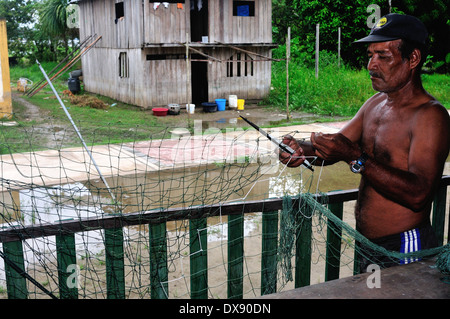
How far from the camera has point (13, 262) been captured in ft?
8.33

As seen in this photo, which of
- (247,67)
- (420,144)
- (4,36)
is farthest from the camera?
(247,67)

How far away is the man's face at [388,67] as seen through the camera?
2.59 m

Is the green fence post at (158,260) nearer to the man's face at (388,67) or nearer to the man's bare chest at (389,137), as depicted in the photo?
the man's bare chest at (389,137)

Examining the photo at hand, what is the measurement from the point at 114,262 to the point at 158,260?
25cm

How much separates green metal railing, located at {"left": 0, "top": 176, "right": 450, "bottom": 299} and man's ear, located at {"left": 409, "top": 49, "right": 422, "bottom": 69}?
94 centimetres

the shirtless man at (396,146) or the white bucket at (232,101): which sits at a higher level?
the shirtless man at (396,146)

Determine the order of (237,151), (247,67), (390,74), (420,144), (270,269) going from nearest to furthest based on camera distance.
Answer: (420,144) < (390,74) < (270,269) < (237,151) < (247,67)

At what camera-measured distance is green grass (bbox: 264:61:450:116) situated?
17.5 meters

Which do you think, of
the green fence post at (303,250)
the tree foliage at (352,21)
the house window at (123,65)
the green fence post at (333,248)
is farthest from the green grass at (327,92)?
the green fence post at (303,250)

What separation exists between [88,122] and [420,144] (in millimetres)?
13153
